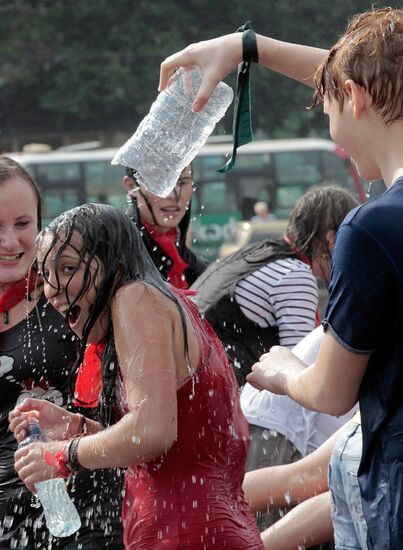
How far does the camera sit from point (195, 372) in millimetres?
2838

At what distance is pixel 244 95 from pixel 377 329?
1.29 m

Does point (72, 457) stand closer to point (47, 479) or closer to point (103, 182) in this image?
point (47, 479)

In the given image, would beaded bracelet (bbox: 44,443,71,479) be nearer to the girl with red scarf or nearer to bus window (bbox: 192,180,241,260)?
the girl with red scarf

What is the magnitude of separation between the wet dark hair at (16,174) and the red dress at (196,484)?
1.30 metres

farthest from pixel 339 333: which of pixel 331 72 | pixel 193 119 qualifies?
pixel 193 119

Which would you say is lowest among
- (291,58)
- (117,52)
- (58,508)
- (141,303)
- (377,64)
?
(117,52)

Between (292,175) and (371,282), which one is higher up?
(371,282)

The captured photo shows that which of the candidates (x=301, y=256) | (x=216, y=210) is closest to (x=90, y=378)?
(x=301, y=256)

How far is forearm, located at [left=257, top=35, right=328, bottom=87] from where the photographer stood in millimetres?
3336

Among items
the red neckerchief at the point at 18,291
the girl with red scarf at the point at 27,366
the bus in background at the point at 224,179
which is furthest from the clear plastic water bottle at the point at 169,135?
the bus in background at the point at 224,179

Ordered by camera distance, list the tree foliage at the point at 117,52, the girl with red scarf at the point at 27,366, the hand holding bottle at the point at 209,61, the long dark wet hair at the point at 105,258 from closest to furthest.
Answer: the long dark wet hair at the point at 105,258
the hand holding bottle at the point at 209,61
the girl with red scarf at the point at 27,366
the tree foliage at the point at 117,52

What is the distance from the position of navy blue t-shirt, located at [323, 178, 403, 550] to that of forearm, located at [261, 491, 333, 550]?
51.6 inches

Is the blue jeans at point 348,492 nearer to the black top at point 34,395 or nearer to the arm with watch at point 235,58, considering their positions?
the black top at point 34,395

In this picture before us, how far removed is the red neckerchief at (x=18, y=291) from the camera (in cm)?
388
